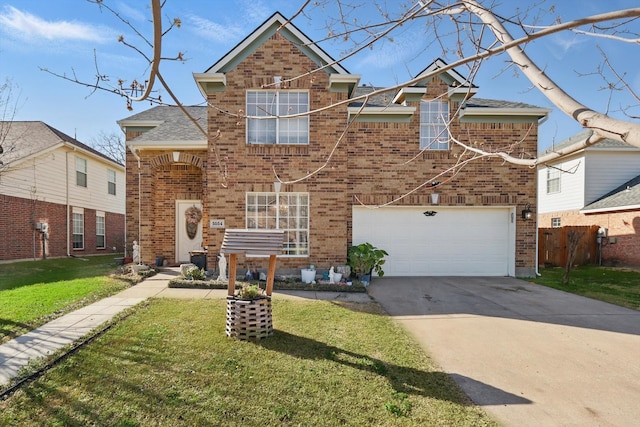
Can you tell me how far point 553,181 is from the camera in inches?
702

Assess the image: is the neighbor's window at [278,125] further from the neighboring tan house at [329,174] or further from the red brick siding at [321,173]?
the red brick siding at [321,173]

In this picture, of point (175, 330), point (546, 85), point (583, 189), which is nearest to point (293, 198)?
point (175, 330)

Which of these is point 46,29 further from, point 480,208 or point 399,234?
point 480,208

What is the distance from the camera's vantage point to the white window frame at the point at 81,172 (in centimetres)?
1714

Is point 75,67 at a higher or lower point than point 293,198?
higher

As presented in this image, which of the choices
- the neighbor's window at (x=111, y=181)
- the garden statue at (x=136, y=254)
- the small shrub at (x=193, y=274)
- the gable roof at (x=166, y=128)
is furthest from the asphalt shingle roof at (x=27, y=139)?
the small shrub at (x=193, y=274)

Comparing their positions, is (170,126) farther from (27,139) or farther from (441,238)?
(441,238)

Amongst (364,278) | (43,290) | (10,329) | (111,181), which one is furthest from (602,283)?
(111,181)

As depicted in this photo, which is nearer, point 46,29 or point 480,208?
point 46,29

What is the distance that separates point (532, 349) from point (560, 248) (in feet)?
38.6

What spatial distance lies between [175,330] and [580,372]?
19.5 ft

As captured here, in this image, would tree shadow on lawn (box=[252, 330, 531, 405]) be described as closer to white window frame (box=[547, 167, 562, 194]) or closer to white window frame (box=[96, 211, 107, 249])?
white window frame (box=[547, 167, 562, 194])

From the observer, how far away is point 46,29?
10.5 ft

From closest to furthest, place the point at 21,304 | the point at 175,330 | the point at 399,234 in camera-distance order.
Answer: the point at 175,330
the point at 21,304
the point at 399,234
